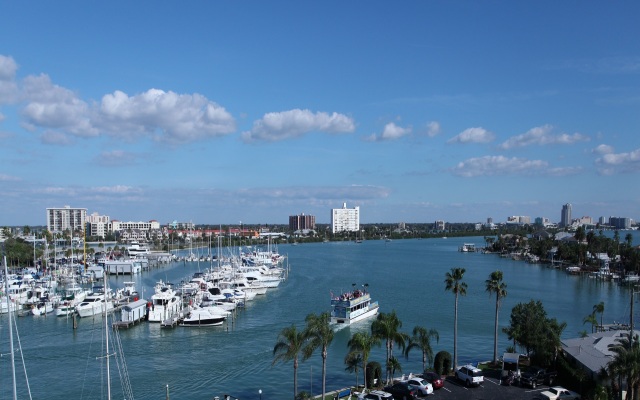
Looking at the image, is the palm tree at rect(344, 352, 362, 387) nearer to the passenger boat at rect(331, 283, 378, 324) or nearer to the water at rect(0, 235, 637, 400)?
the water at rect(0, 235, 637, 400)

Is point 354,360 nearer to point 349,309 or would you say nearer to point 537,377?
point 537,377

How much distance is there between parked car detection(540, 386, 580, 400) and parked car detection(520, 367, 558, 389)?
117cm

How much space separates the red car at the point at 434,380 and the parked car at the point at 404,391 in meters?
1.51

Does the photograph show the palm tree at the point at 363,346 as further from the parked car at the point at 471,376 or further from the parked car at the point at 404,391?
the parked car at the point at 471,376

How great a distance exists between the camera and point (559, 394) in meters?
21.2

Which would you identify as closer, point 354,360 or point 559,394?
point 559,394

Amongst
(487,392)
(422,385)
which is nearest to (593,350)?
(487,392)

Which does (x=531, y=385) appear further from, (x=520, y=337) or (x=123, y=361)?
(x=123, y=361)

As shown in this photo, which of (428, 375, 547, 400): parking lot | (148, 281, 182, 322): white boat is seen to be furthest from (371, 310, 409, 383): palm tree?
(148, 281, 182, 322): white boat

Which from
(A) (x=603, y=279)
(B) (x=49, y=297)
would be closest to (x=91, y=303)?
(B) (x=49, y=297)

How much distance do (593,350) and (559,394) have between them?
394 cm

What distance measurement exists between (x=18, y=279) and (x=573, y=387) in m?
67.3

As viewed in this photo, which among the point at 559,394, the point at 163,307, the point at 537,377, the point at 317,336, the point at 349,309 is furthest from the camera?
the point at 163,307

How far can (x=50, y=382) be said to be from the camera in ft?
97.3
